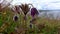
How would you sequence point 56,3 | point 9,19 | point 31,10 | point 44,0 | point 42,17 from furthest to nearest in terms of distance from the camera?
point 44,0
point 56,3
point 42,17
point 9,19
point 31,10

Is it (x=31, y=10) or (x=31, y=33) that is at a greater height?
(x=31, y=10)

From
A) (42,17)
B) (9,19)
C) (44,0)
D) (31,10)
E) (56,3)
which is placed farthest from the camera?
(44,0)

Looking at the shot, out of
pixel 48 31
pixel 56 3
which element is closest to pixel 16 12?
pixel 48 31

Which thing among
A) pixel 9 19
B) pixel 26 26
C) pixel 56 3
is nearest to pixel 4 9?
pixel 9 19

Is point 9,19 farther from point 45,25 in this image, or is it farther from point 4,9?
point 45,25

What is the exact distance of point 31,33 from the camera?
1.03 m

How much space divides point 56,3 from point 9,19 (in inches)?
36.5

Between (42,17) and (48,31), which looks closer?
(48,31)

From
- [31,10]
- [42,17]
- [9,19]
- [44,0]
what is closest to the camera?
[31,10]

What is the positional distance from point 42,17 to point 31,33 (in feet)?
0.78

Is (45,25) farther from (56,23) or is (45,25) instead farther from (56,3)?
(56,3)

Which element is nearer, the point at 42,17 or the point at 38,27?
the point at 38,27

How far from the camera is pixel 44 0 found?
2109 mm

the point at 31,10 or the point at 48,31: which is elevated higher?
the point at 31,10
